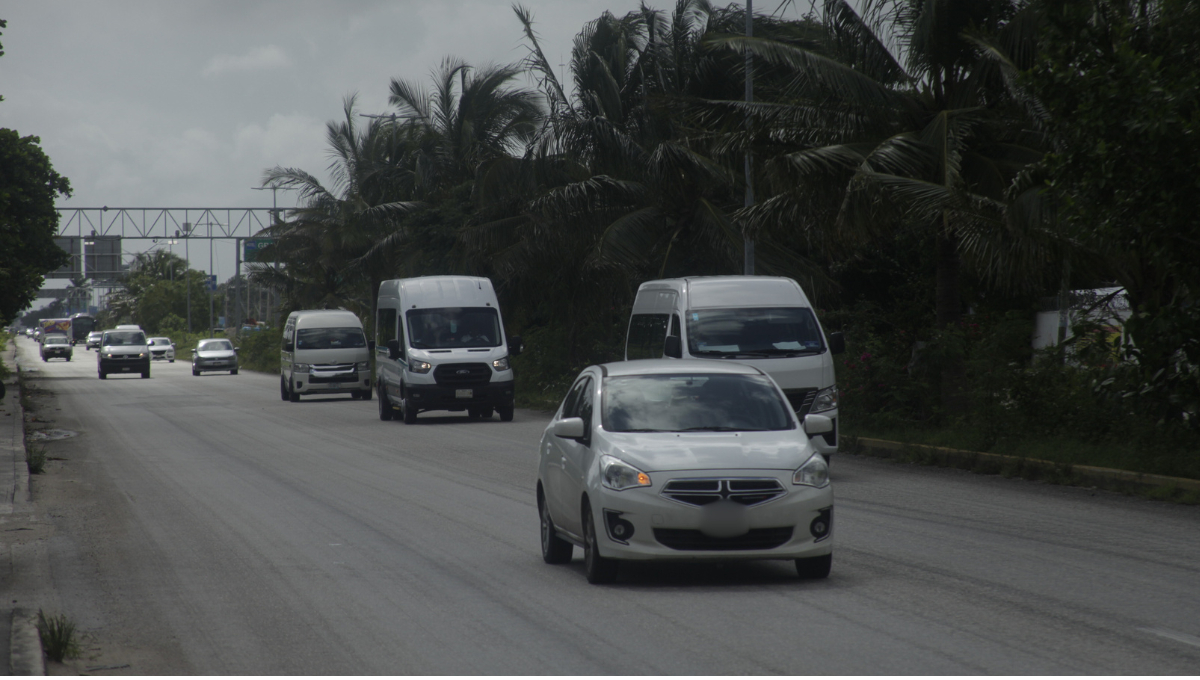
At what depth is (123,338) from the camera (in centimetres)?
5472

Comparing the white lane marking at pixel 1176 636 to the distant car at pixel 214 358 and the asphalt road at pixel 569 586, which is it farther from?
the distant car at pixel 214 358

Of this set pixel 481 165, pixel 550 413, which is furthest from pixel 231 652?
pixel 481 165

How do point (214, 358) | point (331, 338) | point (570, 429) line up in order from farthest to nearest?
1. point (214, 358)
2. point (331, 338)
3. point (570, 429)

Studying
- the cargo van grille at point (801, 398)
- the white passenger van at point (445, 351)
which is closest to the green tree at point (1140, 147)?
the cargo van grille at point (801, 398)

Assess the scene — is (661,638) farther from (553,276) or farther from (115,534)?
(553,276)

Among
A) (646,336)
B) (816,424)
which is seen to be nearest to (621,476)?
(816,424)

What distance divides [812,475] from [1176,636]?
240cm

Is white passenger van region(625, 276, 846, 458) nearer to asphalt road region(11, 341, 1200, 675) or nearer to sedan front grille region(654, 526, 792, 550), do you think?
asphalt road region(11, 341, 1200, 675)

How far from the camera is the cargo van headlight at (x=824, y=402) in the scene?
1614 cm

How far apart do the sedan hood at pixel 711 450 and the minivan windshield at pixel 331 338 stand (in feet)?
90.1

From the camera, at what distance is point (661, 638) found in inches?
277

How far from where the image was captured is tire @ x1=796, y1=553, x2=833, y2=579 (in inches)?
342

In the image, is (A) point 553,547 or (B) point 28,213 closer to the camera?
(A) point 553,547

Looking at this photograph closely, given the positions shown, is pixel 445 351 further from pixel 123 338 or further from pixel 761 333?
pixel 123 338
